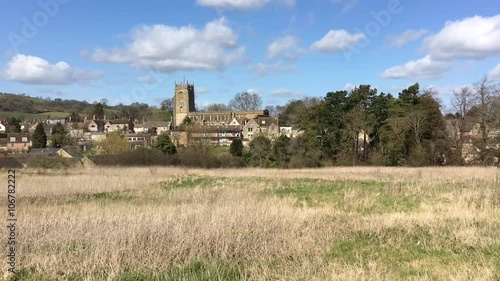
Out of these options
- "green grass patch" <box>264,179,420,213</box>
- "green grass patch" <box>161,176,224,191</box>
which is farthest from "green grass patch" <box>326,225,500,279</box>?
"green grass patch" <box>161,176,224,191</box>

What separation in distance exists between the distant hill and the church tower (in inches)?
442

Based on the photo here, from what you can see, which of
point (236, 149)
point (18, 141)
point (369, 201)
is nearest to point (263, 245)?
point (369, 201)

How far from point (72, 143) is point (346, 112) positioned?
202ft

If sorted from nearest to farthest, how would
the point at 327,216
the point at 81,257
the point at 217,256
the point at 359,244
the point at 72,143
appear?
1. the point at 81,257
2. the point at 217,256
3. the point at 359,244
4. the point at 327,216
5. the point at 72,143

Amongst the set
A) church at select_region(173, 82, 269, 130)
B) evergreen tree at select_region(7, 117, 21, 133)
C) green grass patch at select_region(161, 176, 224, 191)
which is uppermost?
church at select_region(173, 82, 269, 130)

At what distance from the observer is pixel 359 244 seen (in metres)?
9.59

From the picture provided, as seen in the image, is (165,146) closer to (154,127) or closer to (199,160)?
(199,160)

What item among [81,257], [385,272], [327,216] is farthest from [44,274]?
[327,216]

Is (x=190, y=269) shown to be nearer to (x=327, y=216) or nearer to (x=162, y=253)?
(x=162, y=253)

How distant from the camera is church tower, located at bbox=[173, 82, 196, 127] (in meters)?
136

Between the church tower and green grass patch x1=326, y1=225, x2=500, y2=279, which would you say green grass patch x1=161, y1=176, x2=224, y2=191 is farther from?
the church tower

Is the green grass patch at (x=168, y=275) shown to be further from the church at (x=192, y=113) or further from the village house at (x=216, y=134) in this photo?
the church at (x=192, y=113)

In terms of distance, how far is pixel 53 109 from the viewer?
6599 inches

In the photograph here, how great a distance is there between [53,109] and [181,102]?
61555 mm
